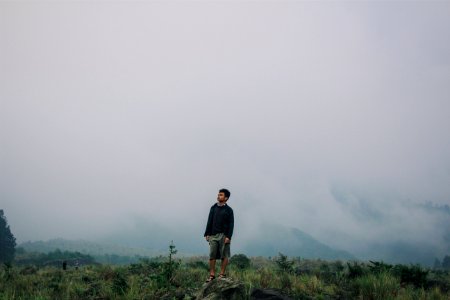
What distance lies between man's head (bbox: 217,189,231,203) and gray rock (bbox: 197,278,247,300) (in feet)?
6.65

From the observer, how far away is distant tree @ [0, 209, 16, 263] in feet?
153

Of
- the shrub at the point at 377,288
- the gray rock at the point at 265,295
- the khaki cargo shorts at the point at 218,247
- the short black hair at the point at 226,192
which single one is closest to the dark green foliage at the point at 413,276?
the shrub at the point at 377,288

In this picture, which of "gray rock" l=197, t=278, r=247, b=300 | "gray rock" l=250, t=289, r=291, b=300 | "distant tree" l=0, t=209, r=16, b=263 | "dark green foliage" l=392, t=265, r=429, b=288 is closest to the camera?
"gray rock" l=197, t=278, r=247, b=300

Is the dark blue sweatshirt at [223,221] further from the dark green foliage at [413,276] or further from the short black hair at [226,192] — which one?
the dark green foliage at [413,276]

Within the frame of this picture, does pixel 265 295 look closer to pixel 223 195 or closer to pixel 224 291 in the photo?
pixel 224 291

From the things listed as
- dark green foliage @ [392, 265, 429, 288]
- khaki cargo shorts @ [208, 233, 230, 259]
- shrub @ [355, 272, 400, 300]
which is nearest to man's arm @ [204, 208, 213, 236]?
khaki cargo shorts @ [208, 233, 230, 259]

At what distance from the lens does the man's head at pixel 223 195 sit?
796cm

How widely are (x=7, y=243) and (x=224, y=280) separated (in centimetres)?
5367

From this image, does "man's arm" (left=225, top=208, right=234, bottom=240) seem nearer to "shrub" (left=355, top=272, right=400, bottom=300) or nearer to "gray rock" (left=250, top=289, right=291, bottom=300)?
"gray rock" (left=250, top=289, right=291, bottom=300)

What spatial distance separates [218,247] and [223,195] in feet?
4.08

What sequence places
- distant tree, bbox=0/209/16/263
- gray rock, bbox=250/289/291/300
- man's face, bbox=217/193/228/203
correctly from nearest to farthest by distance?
gray rock, bbox=250/289/291/300 < man's face, bbox=217/193/228/203 < distant tree, bbox=0/209/16/263

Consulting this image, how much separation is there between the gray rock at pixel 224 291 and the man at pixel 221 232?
132 centimetres

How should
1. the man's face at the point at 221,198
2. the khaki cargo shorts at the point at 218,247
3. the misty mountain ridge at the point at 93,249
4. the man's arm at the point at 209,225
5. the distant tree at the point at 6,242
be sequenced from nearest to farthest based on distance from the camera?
the khaki cargo shorts at the point at 218,247 → the man's face at the point at 221,198 → the man's arm at the point at 209,225 → the distant tree at the point at 6,242 → the misty mountain ridge at the point at 93,249

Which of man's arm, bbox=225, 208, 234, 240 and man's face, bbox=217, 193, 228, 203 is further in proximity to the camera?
man's face, bbox=217, 193, 228, 203
